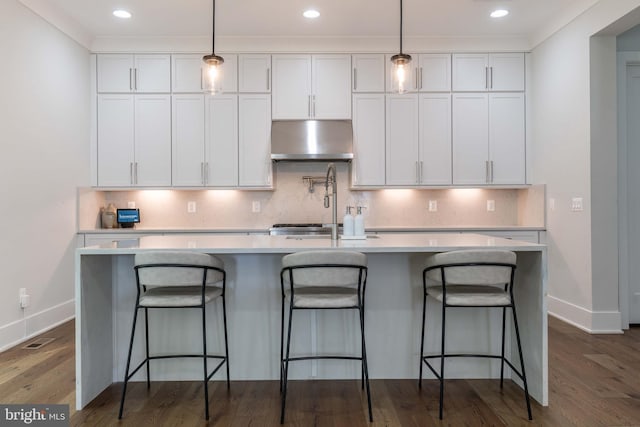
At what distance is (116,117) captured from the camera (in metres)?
4.55

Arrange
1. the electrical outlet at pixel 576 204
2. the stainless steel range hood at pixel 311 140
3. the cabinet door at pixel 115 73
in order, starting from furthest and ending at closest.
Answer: the cabinet door at pixel 115 73, the stainless steel range hood at pixel 311 140, the electrical outlet at pixel 576 204

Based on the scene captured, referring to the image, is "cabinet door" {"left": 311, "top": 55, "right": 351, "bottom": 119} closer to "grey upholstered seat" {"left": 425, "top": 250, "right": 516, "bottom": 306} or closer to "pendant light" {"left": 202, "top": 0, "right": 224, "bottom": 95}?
"pendant light" {"left": 202, "top": 0, "right": 224, "bottom": 95}

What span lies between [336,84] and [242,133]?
1152 mm

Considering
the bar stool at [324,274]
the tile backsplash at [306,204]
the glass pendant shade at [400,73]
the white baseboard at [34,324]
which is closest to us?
the bar stool at [324,274]

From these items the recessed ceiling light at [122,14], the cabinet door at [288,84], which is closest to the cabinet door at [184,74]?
the recessed ceiling light at [122,14]

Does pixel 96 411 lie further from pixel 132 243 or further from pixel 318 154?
pixel 318 154

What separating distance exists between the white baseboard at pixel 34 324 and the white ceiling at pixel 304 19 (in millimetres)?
2626

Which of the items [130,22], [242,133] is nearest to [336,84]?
[242,133]

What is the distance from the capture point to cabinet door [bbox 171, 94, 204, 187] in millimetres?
4559

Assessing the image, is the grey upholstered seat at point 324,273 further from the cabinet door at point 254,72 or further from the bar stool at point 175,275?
the cabinet door at point 254,72

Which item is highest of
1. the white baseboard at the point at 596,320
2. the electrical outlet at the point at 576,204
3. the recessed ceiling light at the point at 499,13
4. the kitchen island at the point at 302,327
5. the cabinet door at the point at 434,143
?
the recessed ceiling light at the point at 499,13

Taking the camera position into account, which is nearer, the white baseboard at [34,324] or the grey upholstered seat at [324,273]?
the grey upholstered seat at [324,273]

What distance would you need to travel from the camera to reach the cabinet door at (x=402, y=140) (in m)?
4.61

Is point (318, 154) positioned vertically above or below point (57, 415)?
above
